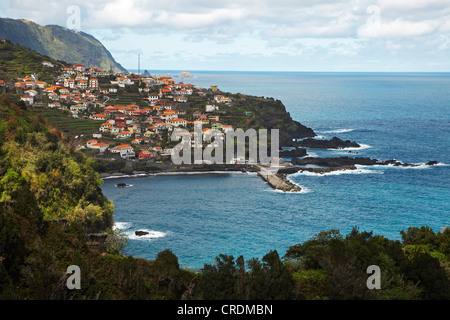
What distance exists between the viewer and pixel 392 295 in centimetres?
1748

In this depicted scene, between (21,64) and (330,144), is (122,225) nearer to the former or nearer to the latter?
(330,144)

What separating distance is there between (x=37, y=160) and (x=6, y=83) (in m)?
80.5

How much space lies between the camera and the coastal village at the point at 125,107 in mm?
86438

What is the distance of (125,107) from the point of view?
354 ft

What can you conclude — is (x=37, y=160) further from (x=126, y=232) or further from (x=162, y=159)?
(x=162, y=159)

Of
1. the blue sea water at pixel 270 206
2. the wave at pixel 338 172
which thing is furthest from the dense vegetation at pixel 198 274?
the wave at pixel 338 172

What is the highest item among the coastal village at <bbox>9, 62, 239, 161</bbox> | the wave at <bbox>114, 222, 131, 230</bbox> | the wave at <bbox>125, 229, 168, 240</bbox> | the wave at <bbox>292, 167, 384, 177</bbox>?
the coastal village at <bbox>9, 62, 239, 161</bbox>

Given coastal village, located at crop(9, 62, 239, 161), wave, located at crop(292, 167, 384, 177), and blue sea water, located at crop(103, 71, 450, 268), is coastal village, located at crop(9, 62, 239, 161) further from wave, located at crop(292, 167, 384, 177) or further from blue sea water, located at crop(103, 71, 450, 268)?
wave, located at crop(292, 167, 384, 177)

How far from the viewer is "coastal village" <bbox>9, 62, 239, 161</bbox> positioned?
86.4 m

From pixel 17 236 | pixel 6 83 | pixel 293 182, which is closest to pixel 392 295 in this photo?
pixel 17 236

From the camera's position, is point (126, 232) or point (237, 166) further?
point (237, 166)

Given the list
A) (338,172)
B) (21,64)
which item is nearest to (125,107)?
(21,64)

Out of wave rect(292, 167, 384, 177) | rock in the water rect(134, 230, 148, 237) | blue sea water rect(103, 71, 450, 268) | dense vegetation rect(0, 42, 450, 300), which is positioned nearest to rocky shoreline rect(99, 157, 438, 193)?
wave rect(292, 167, 384, 177)

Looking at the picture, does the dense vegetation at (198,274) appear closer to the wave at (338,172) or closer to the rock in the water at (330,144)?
the wave at (338,172)
